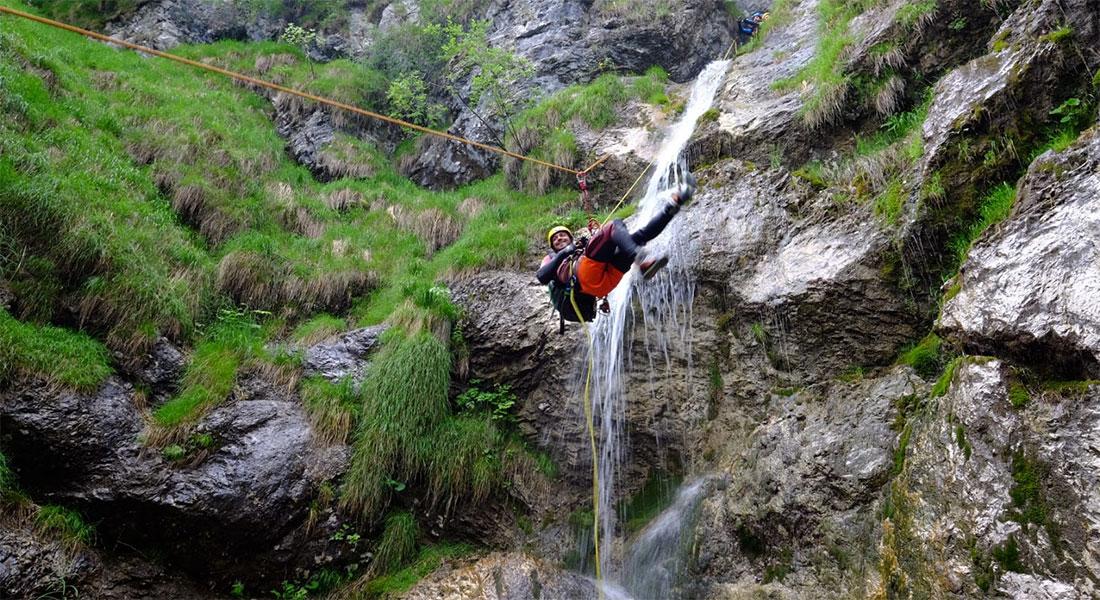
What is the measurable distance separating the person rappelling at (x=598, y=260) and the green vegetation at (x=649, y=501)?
191 cm

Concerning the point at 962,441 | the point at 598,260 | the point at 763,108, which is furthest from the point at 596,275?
the point at 763,108

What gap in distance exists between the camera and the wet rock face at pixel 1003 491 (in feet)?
11.0

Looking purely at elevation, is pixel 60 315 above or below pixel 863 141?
below

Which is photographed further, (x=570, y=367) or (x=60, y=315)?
(x=570, y=367)

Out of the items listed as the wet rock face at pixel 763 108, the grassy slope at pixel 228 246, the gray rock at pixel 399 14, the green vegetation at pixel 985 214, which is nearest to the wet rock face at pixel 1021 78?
the green vegetation at pixel 985 214

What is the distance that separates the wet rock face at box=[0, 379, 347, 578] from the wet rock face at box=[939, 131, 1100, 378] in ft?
19.4

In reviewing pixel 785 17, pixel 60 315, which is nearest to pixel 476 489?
pixel 60 315

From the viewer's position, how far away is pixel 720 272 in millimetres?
7000

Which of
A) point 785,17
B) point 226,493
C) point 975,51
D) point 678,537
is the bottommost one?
point 226,493

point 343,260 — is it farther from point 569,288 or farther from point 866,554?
point 866,554

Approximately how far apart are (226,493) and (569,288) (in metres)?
3.83

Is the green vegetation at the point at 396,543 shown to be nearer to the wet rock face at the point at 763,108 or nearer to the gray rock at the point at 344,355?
the gray rock at the point at 344,355

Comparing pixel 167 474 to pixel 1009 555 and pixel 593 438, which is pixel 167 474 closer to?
pixel 593 438

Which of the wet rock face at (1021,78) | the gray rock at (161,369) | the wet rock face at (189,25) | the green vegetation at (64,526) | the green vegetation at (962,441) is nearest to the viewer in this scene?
the green vegetation at (962,441)
